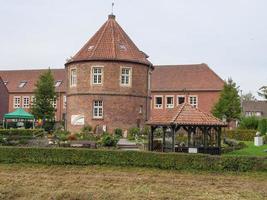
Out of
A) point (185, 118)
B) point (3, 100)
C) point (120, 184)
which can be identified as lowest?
point (120, 184)

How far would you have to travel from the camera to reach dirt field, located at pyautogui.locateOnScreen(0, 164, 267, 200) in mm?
16328

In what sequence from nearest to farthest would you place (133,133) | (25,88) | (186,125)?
(186,125) < (133,133) < (25,88)

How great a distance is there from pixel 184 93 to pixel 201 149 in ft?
122

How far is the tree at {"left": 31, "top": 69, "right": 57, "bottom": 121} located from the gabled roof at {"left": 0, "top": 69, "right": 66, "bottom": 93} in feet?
38.4

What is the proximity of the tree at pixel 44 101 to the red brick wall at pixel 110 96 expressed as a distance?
1279 cm

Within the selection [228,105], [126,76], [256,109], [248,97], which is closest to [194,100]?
[228,105]

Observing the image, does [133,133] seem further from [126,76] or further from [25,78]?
[25,78]

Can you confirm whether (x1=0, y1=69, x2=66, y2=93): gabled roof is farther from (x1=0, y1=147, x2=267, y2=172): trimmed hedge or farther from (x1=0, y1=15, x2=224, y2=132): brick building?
(x1=0, y1=147, x2=267, y2=172): trimmed hedge

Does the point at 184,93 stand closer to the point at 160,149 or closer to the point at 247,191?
the point at 160,149

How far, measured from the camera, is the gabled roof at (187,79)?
62.3 m

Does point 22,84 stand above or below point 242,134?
above

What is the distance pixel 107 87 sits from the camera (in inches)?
1596

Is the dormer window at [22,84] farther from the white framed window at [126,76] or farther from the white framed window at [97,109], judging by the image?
the white framed window at [126,76]

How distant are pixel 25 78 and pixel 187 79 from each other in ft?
85.3
